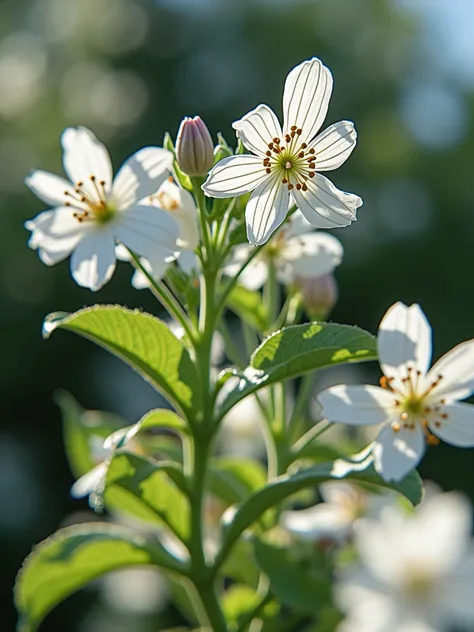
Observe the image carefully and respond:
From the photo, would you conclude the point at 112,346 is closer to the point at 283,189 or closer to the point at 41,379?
the point at 283,189

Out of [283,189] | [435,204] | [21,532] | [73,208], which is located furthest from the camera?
[435,204]

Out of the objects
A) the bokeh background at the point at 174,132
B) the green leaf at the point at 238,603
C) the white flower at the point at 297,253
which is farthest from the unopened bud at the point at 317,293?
the bokeh background at the point at 174,132

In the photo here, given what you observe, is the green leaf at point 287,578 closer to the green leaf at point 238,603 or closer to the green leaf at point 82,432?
the green leaf at point 238,603

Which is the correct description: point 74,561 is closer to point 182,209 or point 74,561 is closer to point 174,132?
point 182,209

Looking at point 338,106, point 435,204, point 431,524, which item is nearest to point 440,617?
point 431,524

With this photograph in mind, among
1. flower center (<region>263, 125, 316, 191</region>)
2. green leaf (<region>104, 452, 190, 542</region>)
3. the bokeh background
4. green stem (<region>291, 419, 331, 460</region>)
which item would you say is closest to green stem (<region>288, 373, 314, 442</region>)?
green stem (<region>291, 419, 331, 460</region>)

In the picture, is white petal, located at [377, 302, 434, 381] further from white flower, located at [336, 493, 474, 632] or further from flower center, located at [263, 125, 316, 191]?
white flower, located at [336, 493, 474, 632]
